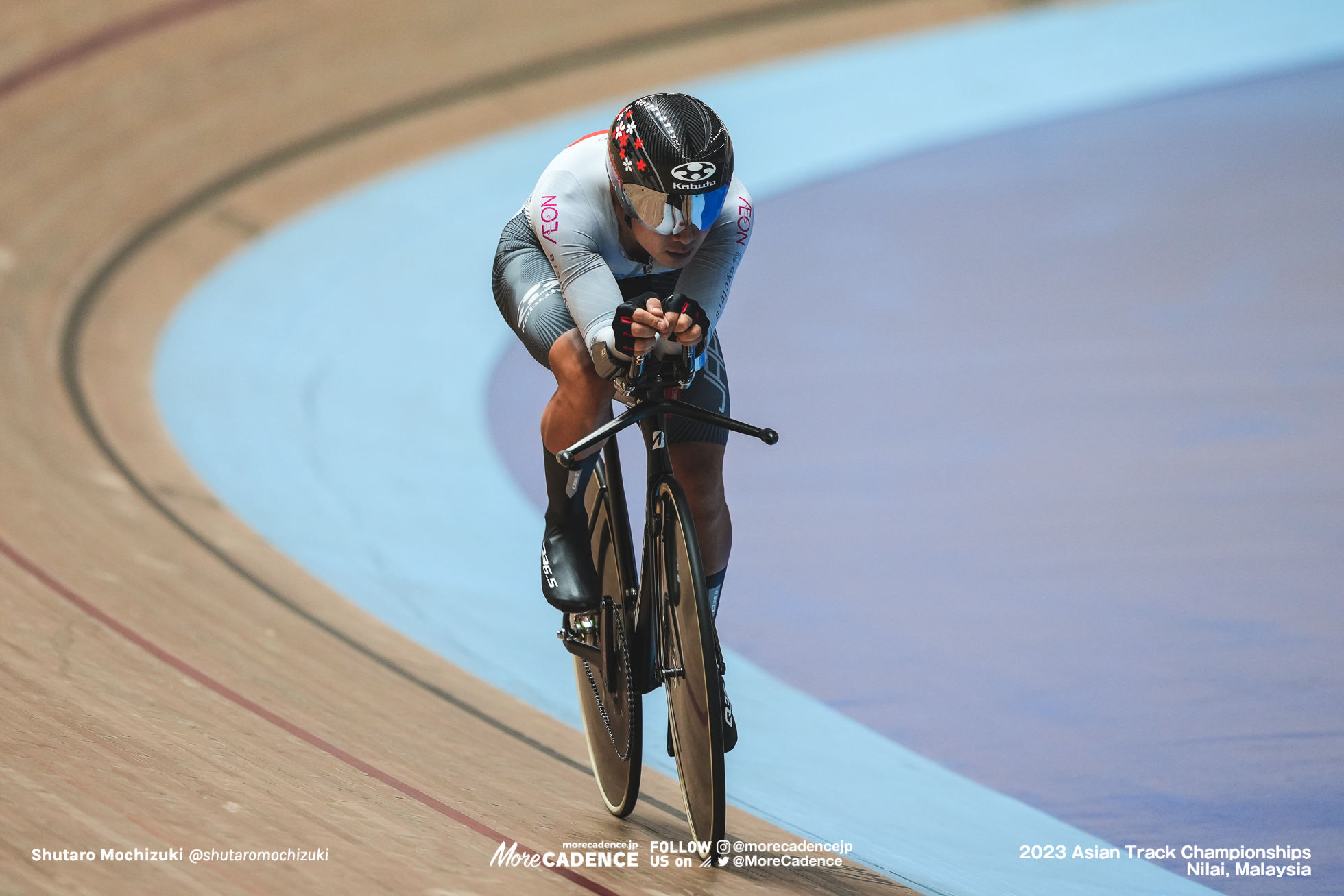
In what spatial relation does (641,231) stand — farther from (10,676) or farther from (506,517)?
(506,517)

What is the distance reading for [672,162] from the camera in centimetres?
198

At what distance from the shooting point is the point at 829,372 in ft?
16.3

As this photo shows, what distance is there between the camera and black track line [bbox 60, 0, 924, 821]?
3113mm

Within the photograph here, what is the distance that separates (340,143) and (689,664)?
5347 mm

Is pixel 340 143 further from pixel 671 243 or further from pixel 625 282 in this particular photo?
pixel 671 243

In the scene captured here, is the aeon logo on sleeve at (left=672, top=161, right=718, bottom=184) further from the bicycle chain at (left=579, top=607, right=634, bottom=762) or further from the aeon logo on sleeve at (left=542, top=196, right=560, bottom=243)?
the bicycle chain at (left=579, top=607, right=634, bottom=762)

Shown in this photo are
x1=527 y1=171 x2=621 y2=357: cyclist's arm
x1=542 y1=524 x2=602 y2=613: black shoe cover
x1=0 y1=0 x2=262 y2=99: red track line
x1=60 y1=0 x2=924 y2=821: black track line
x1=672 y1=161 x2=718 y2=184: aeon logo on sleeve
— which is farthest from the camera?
x1=0 y1=0 x2=262 y2=99: red track line

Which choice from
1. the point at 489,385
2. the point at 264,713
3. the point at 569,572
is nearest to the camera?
the point at 569,572

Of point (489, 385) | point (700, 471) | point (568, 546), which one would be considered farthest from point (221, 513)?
point (700, 471)

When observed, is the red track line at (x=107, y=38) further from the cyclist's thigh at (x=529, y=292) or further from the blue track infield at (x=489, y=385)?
the cyclist's thigh at (x=529, y=292)

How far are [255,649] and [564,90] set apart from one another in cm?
499

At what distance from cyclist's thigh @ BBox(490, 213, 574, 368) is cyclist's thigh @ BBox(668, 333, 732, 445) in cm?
23

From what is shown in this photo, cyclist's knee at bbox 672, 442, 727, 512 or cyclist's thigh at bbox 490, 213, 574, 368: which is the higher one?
cyclist's thigh at bbox 490, 213, 574, 368

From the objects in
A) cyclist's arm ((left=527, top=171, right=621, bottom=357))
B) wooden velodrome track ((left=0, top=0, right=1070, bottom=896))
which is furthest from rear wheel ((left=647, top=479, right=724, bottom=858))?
cyclist's arm ((left=527, top=171, right=621, bottom=357))
